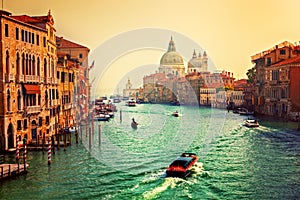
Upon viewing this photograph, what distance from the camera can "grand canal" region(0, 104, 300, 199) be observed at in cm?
1074

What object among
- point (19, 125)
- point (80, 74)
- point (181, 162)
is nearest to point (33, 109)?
point (19, 125)

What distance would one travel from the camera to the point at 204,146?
1898 centimetres

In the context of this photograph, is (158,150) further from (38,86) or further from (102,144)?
(38,86)

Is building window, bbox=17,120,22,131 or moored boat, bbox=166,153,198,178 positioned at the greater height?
building window, bbox=17,120,22,131

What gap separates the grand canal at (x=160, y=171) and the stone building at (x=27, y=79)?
1752 mm

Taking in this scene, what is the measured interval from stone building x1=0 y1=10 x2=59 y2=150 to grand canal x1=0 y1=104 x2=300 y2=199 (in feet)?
5.75

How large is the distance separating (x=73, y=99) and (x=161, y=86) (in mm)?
53349

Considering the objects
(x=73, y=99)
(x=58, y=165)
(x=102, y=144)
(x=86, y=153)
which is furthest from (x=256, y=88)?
(x=58, y=165)

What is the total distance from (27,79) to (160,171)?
771 cm

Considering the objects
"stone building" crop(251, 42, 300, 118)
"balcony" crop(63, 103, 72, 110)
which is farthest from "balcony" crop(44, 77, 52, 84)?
"stone building" crop(251, 42, 300, 118)

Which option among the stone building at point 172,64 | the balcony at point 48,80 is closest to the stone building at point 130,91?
the stone building at point 172,64

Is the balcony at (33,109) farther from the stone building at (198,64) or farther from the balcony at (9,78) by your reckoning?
the stone building at (198,64)

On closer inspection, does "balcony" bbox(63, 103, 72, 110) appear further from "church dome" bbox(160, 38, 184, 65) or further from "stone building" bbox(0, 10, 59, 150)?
"church dome" bbox(160, 38, 184, 65)

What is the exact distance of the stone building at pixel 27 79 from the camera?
15617 mm
